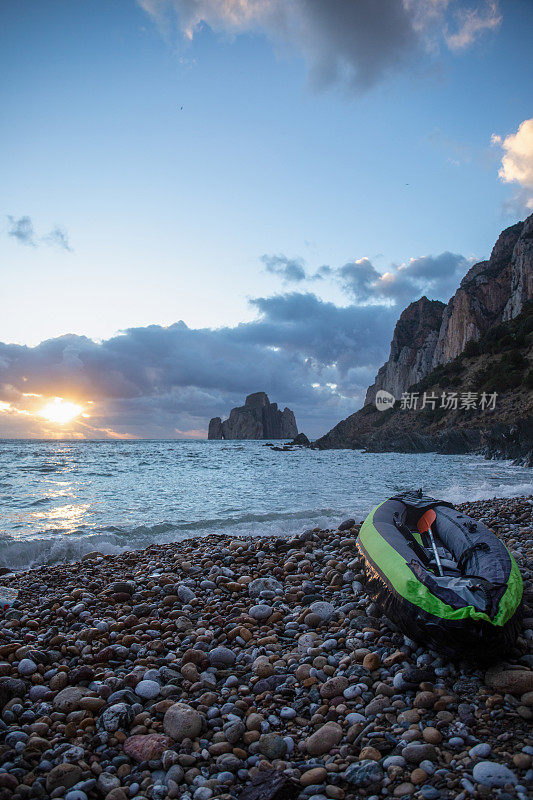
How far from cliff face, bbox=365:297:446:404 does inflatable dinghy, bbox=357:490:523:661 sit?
100 m

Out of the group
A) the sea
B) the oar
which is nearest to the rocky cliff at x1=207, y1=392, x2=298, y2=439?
the sea

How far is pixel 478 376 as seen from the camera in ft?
176

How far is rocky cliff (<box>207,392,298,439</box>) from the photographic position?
15838 cm

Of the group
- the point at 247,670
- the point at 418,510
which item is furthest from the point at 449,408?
the point at 247,670

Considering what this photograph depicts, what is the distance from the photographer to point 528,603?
167 inches

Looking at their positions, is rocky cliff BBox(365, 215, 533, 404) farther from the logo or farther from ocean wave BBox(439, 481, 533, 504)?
ocean wave BBox(439, 481, 533, 504)

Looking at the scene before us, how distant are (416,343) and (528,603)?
113 metres

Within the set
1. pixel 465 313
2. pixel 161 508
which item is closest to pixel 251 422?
pixel 465 313

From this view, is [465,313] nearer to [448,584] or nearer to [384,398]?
[384,398]

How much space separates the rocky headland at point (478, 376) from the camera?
42.3 m

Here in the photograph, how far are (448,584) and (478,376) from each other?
56.3 m

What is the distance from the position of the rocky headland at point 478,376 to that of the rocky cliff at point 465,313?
0.61 feet

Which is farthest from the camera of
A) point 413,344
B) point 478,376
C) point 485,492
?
point 413,344

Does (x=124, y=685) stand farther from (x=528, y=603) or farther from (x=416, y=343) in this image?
(x=416, y=343)
